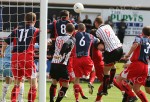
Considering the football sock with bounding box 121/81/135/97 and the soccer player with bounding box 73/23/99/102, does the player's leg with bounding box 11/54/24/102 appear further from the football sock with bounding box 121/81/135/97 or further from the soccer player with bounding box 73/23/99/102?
the soccer player with bounding box 73/23/99/102

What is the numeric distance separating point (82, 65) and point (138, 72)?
2.76 m

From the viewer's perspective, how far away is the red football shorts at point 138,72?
462 inches

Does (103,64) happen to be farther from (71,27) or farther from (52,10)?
(52,10)

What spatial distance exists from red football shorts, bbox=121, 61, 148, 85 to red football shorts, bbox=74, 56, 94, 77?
2.55 m

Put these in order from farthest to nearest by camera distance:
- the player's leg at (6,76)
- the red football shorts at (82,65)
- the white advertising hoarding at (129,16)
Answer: the white advertising hoarding at (129,16)
the red football shorts at (82,65)
the player's leg at (6,76)

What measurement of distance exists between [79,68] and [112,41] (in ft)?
6.31

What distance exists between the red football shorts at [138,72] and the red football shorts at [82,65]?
100 inches

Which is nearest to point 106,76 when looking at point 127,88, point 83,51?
point 127,88

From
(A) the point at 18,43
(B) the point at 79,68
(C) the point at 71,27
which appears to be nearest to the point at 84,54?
(B) the point at 79,68

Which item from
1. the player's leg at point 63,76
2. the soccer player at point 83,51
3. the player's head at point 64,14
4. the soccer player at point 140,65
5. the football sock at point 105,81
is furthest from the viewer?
the player's head at point 64,14

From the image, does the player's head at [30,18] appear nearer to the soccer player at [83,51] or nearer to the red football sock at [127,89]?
the red football sock at [127,89]

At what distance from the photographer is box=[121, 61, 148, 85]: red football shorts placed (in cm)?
1174

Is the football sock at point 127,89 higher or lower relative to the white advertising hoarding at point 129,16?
lower

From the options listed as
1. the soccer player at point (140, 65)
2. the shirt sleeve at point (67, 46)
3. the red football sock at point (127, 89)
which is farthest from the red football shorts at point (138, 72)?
the shirt sleeve at point (67, 46)
